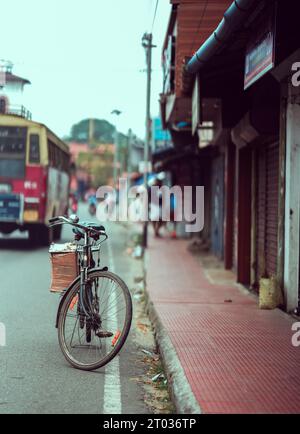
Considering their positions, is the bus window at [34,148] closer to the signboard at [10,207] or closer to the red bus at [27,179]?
the red bus at [27,179]

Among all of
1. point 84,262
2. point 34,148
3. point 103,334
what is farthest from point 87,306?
point 34,148

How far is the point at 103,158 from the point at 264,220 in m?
54.1

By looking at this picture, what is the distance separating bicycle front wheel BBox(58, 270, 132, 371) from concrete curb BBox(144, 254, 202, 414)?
20.6 inches

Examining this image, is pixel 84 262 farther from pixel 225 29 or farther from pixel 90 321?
pixel 225 29

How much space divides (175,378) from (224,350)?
4.30 ft

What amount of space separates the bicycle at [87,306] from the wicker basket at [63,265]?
79mm

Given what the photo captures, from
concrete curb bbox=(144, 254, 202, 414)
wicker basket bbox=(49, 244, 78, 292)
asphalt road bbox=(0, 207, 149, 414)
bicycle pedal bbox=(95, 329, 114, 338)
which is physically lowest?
asphalt road bbox=(0, 207, 149, 414)

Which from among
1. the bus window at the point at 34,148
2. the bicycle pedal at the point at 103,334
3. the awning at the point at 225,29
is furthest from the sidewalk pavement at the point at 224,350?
the bus window at the point at 34,148

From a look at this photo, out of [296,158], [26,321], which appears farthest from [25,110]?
[296,158]

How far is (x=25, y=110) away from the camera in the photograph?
1012 centimetres

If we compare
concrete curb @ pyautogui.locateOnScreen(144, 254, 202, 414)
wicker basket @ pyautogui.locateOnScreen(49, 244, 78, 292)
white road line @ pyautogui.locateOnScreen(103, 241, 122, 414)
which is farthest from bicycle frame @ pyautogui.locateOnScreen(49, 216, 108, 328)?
concrete curb @ pyautogui.locateOnScreen(144, 254, 202, 414)

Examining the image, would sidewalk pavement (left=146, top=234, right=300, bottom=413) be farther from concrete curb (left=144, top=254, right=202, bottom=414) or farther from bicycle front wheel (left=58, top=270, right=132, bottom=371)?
bicycle front wheel (left=58, top=270, right=132, bottom=371)

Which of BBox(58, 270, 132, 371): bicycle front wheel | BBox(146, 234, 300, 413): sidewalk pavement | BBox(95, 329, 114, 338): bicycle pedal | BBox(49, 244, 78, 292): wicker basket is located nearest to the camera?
BBox(146, 234, 300, 413): sidewalk pavement

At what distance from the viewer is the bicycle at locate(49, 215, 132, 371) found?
6902 millimetres
